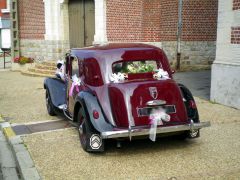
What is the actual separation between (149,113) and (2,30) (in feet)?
95.7

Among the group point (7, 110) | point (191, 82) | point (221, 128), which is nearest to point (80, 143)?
point (221, 128)

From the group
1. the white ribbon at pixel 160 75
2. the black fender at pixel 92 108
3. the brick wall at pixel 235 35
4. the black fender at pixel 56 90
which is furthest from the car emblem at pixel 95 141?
the brick wall at pixel 235 35

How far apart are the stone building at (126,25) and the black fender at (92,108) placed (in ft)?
31.4

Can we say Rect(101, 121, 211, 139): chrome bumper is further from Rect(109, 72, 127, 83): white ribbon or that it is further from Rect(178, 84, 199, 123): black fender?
Rect(109, 72, 127, 83): white ribbon

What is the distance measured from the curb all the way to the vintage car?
2.92 feet

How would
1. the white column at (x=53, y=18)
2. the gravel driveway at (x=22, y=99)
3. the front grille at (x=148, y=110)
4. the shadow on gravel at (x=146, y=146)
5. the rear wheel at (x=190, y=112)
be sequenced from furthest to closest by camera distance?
1. the white column at (x=53, y=18)
2. the gravel driveway at (x=22, y=99)
3. the rear wheel at (x=190, y=112)
4. the shadow on gravel at (x=146, y=146)
5. the front grille at (x=148, y=110)

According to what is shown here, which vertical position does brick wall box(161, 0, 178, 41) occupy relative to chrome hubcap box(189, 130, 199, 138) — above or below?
above

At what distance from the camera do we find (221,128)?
7141 millimetres

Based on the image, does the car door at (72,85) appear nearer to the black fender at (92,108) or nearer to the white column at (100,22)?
the black fender at (92,108)

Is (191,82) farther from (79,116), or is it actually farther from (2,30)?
(2,30)

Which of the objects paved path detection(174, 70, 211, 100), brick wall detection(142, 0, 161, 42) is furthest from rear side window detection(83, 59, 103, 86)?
brick wall detection(142, 0, 161, 42)

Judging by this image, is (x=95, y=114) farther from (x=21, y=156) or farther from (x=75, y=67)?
(x=75, y=67)

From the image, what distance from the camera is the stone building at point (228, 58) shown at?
8.80m

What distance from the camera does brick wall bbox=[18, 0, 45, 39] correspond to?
56.5 ft
